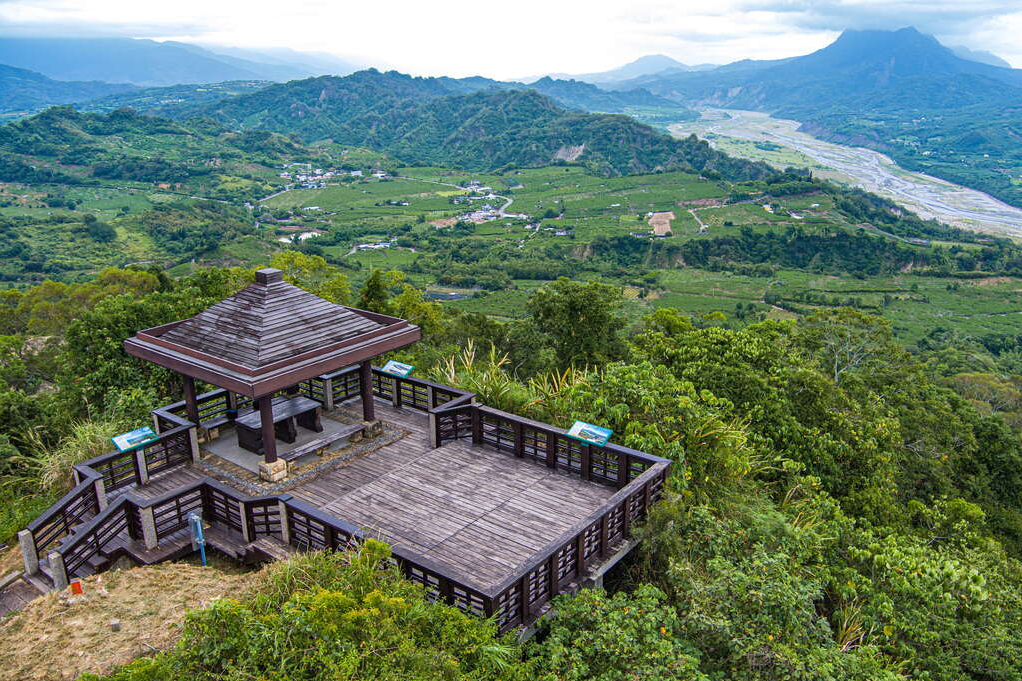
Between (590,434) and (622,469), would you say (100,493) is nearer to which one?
(590,434)

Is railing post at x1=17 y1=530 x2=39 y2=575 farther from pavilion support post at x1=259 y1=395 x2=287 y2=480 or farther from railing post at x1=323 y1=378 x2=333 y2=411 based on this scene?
railing post at x1=323 y1=378 x2=333 y2=411

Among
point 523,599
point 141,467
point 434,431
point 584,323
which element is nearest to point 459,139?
point 584,323

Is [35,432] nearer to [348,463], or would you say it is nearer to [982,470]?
[348,463]

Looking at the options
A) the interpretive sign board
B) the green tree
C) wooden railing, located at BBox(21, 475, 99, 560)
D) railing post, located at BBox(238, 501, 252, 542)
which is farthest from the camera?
the green tree

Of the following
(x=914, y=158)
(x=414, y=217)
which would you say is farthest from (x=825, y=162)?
(x=414, y=217)

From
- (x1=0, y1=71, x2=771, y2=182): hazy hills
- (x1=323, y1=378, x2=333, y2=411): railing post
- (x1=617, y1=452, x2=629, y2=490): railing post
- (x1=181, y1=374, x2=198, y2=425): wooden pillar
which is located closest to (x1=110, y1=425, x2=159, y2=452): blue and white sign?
(x1=181, y1=374, x2=198, y2=425): wooden pillar
